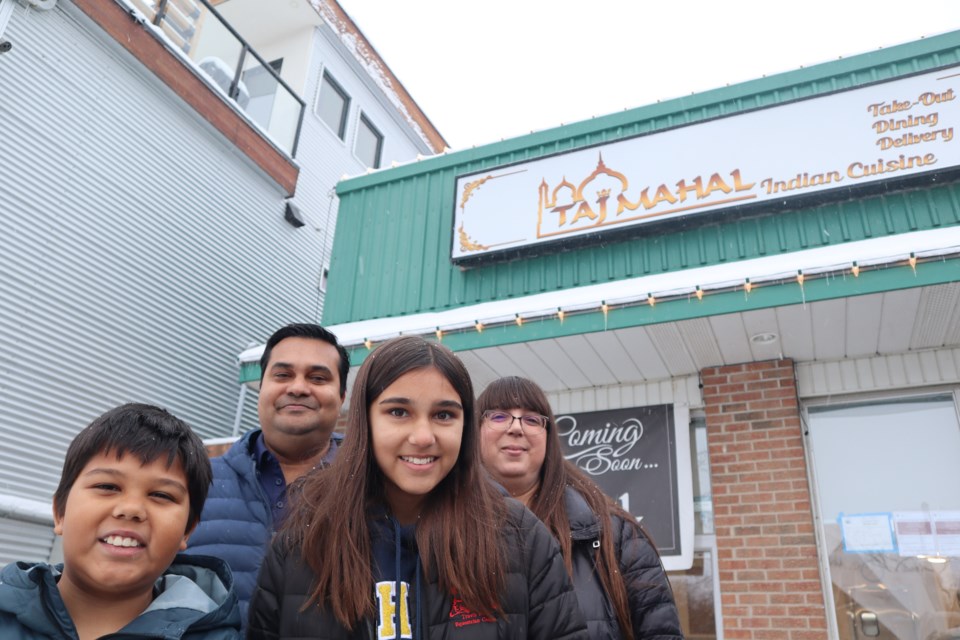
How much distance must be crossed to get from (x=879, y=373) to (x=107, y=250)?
24.4 ft

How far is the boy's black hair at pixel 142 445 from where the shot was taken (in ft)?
5.98

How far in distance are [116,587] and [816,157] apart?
18.1ft

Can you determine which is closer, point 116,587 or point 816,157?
point 116,587

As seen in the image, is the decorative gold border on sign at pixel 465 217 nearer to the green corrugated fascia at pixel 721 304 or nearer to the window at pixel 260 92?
the green corrugated fascia at pixel 721 304

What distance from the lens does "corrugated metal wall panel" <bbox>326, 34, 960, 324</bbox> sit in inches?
212

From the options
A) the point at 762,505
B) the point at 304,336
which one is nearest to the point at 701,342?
the point at 762,505

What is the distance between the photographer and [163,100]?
8.38 m

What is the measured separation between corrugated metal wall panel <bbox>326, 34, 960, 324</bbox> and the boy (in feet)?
15.4

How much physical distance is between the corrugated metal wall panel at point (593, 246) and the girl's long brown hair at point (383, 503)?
435cm

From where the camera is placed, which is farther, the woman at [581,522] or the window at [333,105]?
the window at [333,105]

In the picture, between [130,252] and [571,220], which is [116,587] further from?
[130,252]

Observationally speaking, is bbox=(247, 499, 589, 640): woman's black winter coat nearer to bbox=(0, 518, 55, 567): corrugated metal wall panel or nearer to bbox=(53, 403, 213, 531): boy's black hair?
bbox=(53, 403, 213, 531): boy's black hair

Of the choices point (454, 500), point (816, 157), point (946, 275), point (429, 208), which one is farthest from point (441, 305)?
point (454, 500)

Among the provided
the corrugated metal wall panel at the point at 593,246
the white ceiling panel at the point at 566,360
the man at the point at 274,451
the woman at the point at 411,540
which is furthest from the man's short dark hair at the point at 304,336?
the corrugated metal wall panel at the point at 593,246
